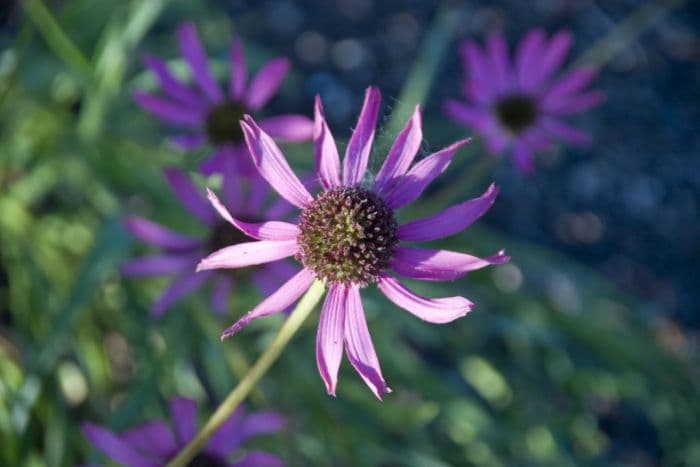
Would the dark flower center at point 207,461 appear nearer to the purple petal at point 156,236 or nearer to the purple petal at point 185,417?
the purple petal at point 185,417

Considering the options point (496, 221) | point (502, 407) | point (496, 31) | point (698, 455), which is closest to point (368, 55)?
point (496, 31)

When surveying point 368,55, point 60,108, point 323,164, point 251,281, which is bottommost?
point 323,164

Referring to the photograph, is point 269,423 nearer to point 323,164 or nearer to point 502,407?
point 323,164

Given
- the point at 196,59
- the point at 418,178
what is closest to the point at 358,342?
the point at 418,178

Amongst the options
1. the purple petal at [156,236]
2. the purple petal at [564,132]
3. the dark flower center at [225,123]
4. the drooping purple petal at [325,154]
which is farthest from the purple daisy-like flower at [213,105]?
the purple petal at [564,132]

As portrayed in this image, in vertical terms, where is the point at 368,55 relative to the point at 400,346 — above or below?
above

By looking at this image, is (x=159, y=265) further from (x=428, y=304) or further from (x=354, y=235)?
(x=428, y=304)
